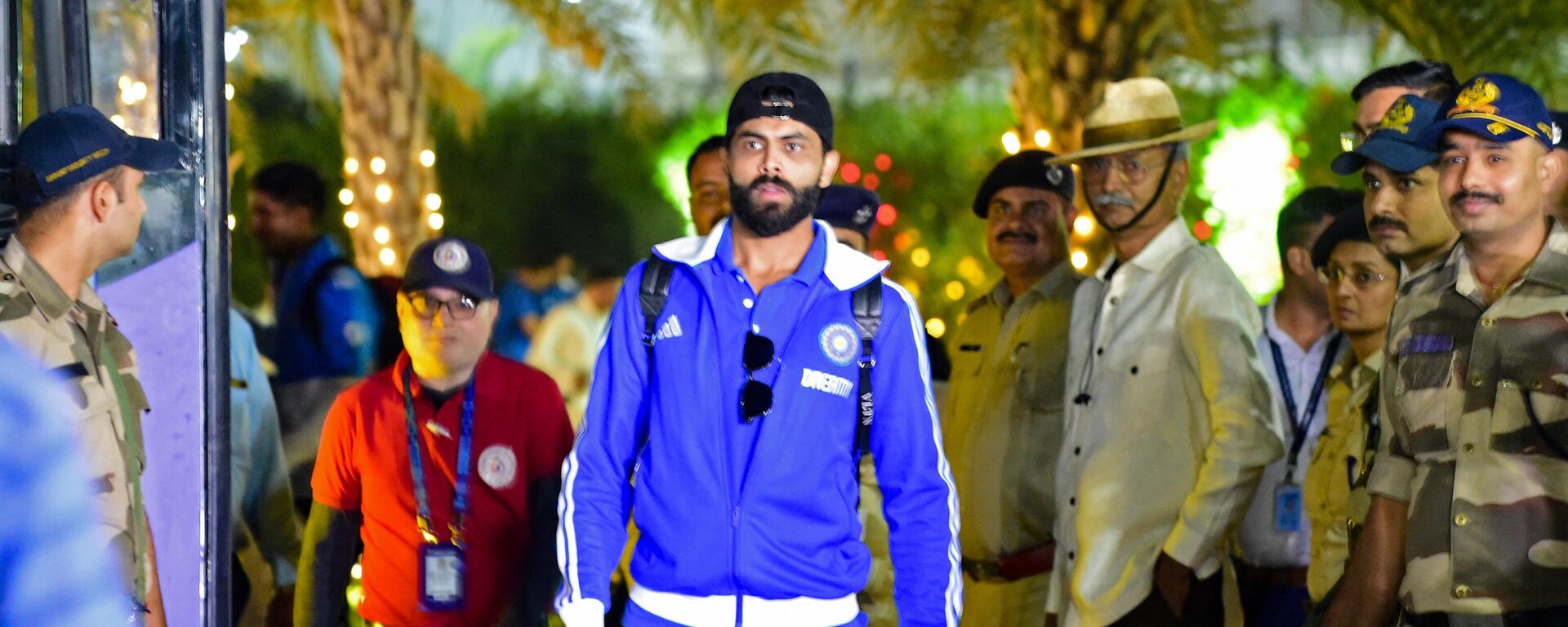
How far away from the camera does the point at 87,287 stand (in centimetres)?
357

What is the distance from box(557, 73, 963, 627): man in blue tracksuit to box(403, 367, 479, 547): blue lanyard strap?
1133 millimetres

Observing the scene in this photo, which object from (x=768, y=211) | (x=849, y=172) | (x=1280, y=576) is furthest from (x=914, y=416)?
(x=849, y=172)

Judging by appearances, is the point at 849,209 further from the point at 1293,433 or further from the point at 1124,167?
the point at 1293,433

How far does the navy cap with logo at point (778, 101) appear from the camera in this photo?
3.61 meters

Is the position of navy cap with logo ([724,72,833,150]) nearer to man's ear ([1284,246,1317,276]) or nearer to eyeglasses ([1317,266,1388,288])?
eyeglasses ([1317,266,1388,288])

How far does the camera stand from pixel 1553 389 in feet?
10.7

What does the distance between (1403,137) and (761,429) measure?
1.70m

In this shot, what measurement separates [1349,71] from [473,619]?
13176 millimetres

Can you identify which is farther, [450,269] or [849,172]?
[849,172]

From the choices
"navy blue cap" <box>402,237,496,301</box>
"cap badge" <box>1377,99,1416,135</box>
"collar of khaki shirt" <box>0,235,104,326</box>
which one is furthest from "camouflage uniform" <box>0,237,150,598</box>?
"cap badge" <box>1377,99,1416,135</box>

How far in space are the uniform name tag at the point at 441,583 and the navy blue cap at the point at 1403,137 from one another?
2652mm

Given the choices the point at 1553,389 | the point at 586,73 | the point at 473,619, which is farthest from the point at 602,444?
the point at 586,73

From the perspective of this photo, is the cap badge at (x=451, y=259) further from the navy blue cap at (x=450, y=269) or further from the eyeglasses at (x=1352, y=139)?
the eyeglasses at (x=1352, y=139)

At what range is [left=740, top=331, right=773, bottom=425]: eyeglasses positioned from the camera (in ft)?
11.4
